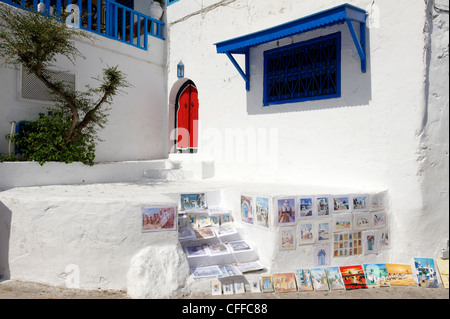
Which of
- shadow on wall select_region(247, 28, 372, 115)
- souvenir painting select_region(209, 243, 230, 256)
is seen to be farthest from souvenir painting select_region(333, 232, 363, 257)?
shadow on wall select_region(247, 28, 372, 115)

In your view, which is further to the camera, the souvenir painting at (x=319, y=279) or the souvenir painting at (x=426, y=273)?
the souvenir painting at (x=426, y=273)

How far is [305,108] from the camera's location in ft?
18.3

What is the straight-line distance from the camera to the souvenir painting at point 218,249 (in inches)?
159

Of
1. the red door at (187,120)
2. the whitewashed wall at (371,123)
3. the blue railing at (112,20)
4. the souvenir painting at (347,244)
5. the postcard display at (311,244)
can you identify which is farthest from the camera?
the red door at (187,120)

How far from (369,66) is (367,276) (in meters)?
3.01

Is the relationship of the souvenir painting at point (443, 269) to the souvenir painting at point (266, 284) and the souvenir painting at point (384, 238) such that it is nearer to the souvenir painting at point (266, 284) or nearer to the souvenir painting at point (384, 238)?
the souvenir painting at point (384, 238)

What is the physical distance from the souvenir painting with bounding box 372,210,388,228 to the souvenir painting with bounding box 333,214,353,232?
0.43 m

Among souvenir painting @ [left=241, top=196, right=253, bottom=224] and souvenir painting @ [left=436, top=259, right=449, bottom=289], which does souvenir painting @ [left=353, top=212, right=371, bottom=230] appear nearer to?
souvenir painting @ [left=436, top=259, right=449, bottom=289]

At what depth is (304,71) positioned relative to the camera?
557cm

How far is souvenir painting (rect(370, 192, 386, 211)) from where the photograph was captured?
14.7 feet

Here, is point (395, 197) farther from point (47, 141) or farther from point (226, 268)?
point (47, 141)

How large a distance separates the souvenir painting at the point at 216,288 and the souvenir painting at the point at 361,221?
6.49 ft

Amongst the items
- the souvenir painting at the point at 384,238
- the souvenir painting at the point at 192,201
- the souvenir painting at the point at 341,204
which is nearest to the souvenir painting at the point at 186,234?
the souvenir painting at the point at 192,201

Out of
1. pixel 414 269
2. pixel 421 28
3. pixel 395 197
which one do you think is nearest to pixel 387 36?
pixel 421 28
